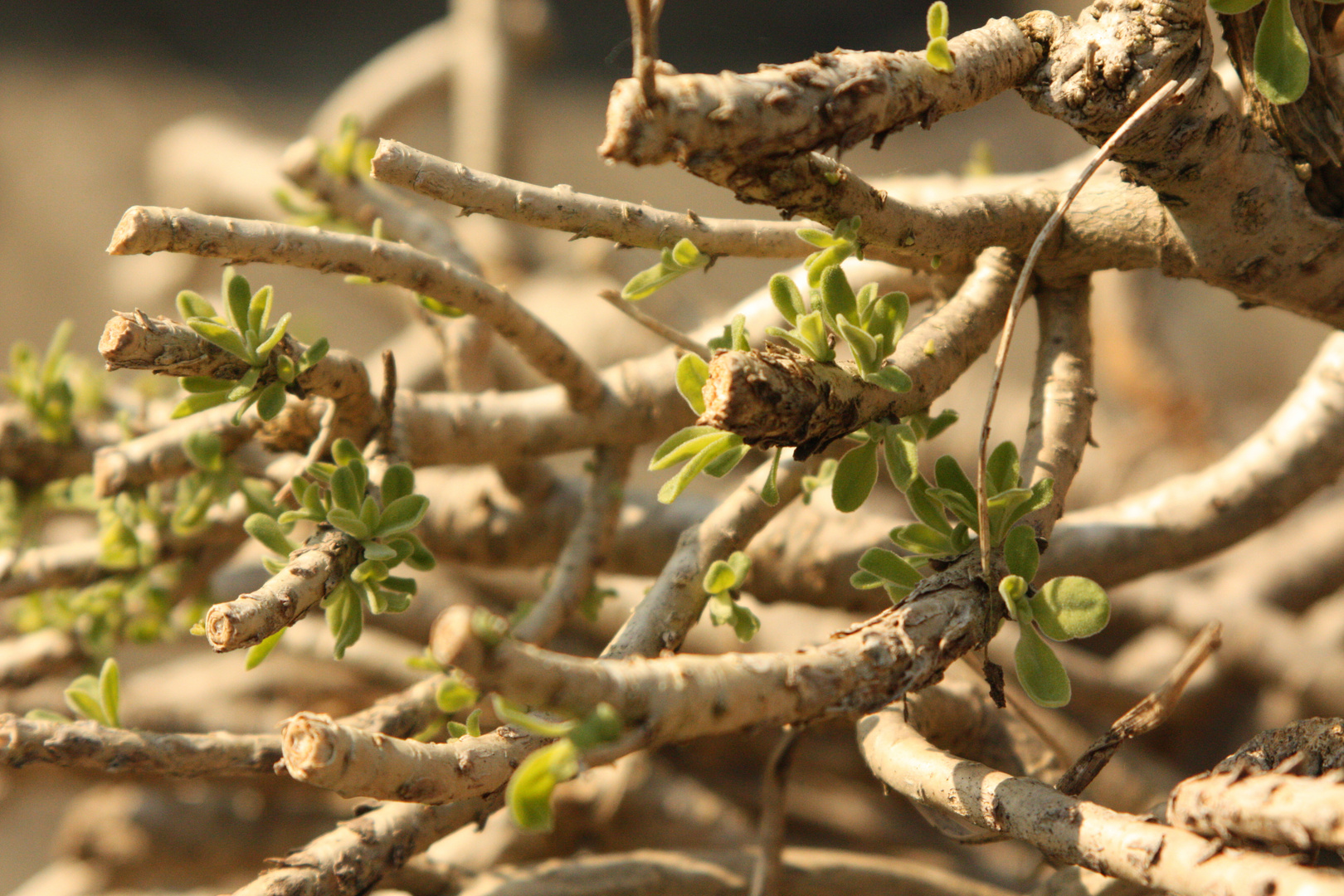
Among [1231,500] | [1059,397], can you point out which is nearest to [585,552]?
[1059,397]

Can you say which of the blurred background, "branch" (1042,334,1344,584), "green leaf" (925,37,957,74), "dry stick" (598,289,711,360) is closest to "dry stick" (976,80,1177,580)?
"green leaf" (925,37,957,74)

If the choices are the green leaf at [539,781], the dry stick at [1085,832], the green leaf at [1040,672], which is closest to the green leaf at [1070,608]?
the green leaf at [1040,672]

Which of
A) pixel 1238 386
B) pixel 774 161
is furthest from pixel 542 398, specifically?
pixel 1238 386

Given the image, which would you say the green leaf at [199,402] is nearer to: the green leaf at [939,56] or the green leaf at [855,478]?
the green leaf at [855,478]

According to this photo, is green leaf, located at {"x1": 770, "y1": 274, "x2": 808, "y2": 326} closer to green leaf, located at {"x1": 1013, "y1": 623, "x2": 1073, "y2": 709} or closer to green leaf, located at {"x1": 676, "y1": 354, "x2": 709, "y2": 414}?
green leaf, located at {"x1": 676, "y1": 354, "x2": 709, "y2": 414}

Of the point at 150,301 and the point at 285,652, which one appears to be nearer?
the point at 285,652

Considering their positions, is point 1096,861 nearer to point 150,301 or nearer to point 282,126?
point 150,301

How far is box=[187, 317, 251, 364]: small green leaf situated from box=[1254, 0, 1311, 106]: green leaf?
825 mm

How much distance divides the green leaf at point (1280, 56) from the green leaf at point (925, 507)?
1.24 feet

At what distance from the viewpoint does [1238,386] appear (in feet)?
10.8

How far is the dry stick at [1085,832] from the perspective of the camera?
1.71 ft

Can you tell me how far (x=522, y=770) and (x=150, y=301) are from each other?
3.00 m

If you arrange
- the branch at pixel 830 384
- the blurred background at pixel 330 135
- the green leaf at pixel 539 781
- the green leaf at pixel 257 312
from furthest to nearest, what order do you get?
the blurred background at pixel 330 135 < the green leaf at pixel 257 312 < the branch at pixel 830 384 < the green leaf at pixel 539 781

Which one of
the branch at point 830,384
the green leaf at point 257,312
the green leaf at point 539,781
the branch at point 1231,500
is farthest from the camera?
the branch at point 1231,500
